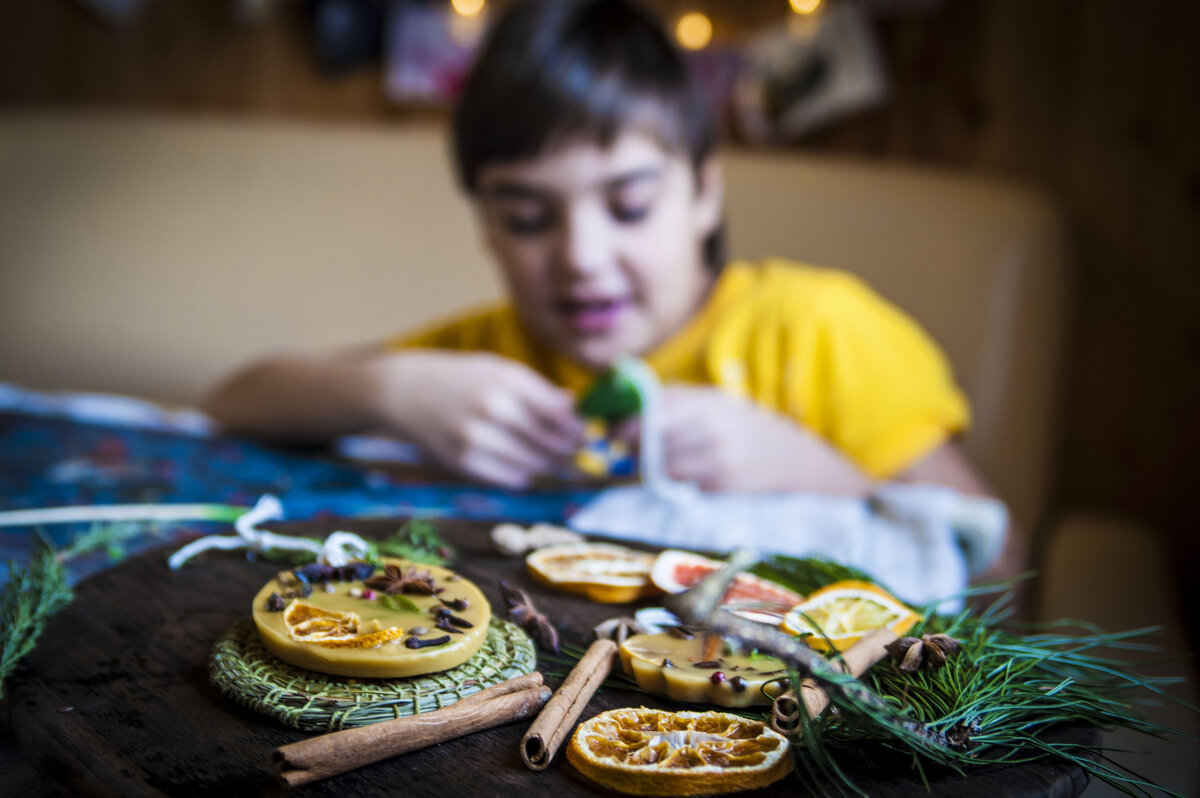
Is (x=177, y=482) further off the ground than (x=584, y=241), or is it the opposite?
(x=584, y=241)

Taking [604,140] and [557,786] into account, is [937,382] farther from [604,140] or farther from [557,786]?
[557,786]

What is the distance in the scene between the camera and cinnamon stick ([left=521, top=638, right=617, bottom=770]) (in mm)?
417

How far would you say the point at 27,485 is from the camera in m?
1.09

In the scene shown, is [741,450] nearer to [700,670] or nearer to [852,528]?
[852,528]

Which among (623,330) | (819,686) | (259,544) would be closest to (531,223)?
(623,330)

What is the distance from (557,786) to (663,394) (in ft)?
2.55

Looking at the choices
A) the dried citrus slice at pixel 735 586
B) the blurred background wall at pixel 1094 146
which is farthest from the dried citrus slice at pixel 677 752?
the blurred background wall at pixel 1094 146

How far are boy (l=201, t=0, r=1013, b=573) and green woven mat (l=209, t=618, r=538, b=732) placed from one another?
0.66 metres

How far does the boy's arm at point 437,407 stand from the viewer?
1173 millimetres

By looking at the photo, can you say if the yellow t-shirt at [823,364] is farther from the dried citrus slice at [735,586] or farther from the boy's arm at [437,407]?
the dried citrus slice at [735,586]

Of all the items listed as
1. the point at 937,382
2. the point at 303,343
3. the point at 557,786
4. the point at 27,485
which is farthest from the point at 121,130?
the point at 557,786

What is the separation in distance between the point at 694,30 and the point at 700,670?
62.5 inches

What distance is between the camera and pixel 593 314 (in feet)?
4.26

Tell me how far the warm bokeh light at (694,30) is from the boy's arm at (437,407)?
873 mm
